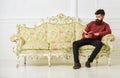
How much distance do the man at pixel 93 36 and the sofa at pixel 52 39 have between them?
125 mm

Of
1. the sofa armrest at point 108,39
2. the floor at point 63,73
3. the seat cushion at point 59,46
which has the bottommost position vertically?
the floor at point 63,73

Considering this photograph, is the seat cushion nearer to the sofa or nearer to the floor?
the sofa

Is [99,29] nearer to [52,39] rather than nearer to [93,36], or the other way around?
[93,36]

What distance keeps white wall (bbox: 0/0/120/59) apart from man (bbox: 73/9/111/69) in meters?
0.88

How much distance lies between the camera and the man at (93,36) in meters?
5.03

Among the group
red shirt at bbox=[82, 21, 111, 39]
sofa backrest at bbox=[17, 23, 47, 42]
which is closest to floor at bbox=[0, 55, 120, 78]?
red shirt at bbox=[82, 21, 111, 39]

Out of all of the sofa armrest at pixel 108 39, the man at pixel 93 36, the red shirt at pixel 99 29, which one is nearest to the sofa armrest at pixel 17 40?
the man at pixel 93 36

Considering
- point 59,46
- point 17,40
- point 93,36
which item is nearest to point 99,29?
point 93,36

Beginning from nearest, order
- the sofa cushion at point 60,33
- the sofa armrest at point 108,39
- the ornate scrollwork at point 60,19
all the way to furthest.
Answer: the sofa armrest at point 108,39 → the sofa cushion at point 60,33 → the ornate scrollwork at point 60,19

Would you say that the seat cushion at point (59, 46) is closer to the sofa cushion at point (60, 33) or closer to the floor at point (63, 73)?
the sofa cushion at point (60, 33)

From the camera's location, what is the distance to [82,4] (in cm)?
622

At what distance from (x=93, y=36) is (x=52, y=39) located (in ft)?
2.95

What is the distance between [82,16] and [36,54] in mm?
1600

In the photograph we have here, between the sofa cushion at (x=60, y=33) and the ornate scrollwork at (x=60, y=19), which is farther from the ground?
the ornate scrollwork at (x=60, y=19)
